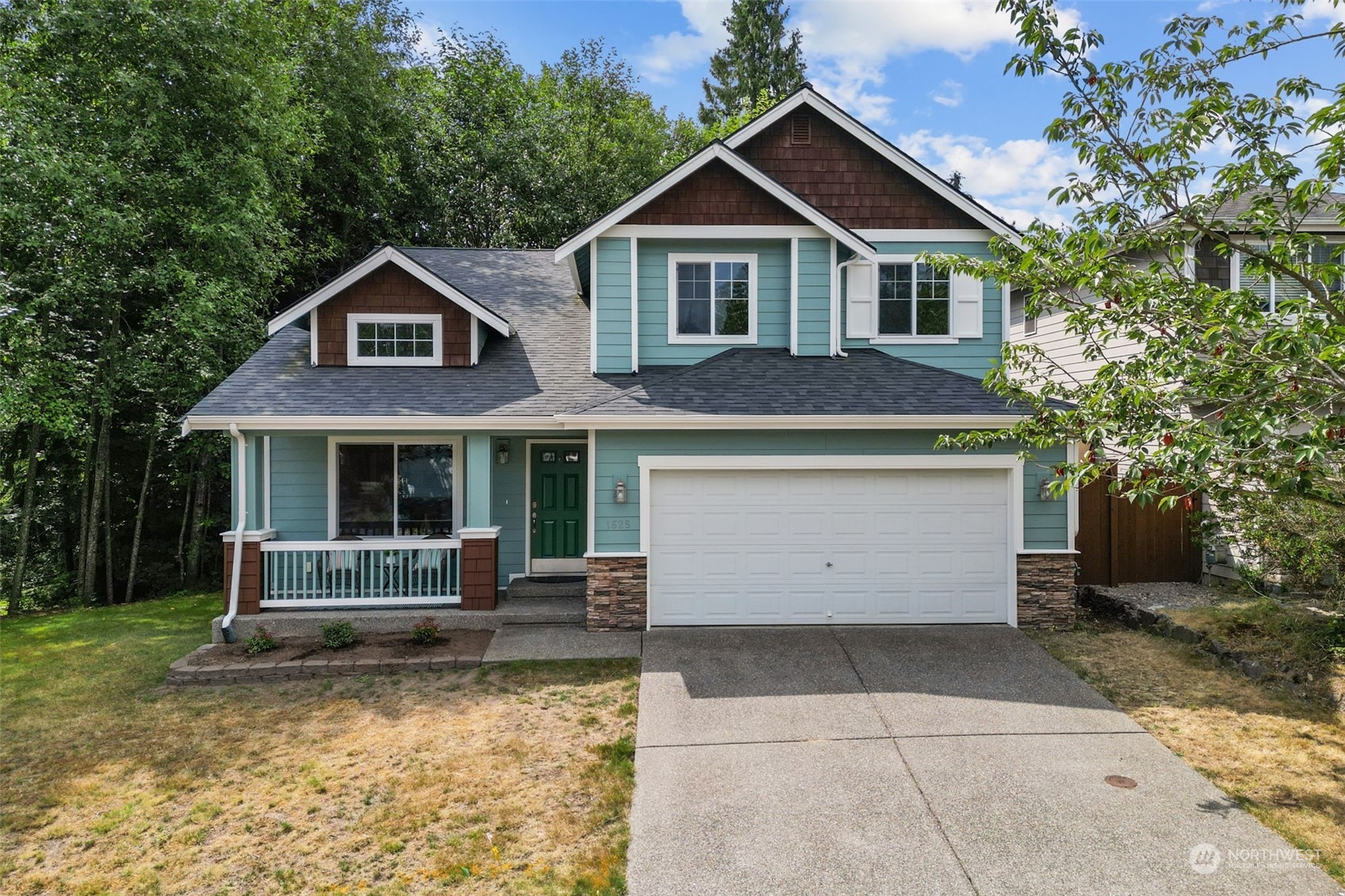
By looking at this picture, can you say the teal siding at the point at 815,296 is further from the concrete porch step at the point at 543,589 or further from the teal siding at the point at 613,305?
the concrete porch step at the point at 543,589

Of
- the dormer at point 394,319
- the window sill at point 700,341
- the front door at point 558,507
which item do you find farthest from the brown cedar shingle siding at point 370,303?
the window sill at point 700,341

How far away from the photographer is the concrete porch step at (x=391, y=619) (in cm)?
820

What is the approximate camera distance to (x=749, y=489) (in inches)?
329

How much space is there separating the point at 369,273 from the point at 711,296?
509 centimetres

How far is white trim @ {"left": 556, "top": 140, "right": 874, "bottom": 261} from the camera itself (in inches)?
359

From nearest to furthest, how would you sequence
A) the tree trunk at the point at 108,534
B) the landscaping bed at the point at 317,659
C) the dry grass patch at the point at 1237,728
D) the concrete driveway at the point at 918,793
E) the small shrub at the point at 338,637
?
the concrete driveway at the point at 918,793 < the dry grass patch at the point at 1237,728 < the landscaping bed at the point at 317,659 < the small shrub at the point at 338,637 < the tree trunk at the point at 108,534

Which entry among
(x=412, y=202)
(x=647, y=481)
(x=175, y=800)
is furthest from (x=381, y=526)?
(x=412, y=202)

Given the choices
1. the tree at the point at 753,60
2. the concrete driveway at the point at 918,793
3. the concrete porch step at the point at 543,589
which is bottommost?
the concrete driveway at the point at 918,793

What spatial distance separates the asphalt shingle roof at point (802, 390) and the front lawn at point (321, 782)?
3.22 m

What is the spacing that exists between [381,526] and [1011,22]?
31.1 feet

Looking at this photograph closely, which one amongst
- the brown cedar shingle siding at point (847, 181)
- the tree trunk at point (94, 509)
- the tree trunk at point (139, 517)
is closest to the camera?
the brown cedar shingle siding at point (847, 181)

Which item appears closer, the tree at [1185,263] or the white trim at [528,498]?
the tree at [1185,263]

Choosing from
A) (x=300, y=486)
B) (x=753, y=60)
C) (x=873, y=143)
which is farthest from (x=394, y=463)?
(x=753, y=60)

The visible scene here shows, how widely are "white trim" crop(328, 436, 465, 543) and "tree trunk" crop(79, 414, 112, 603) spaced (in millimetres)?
5065
